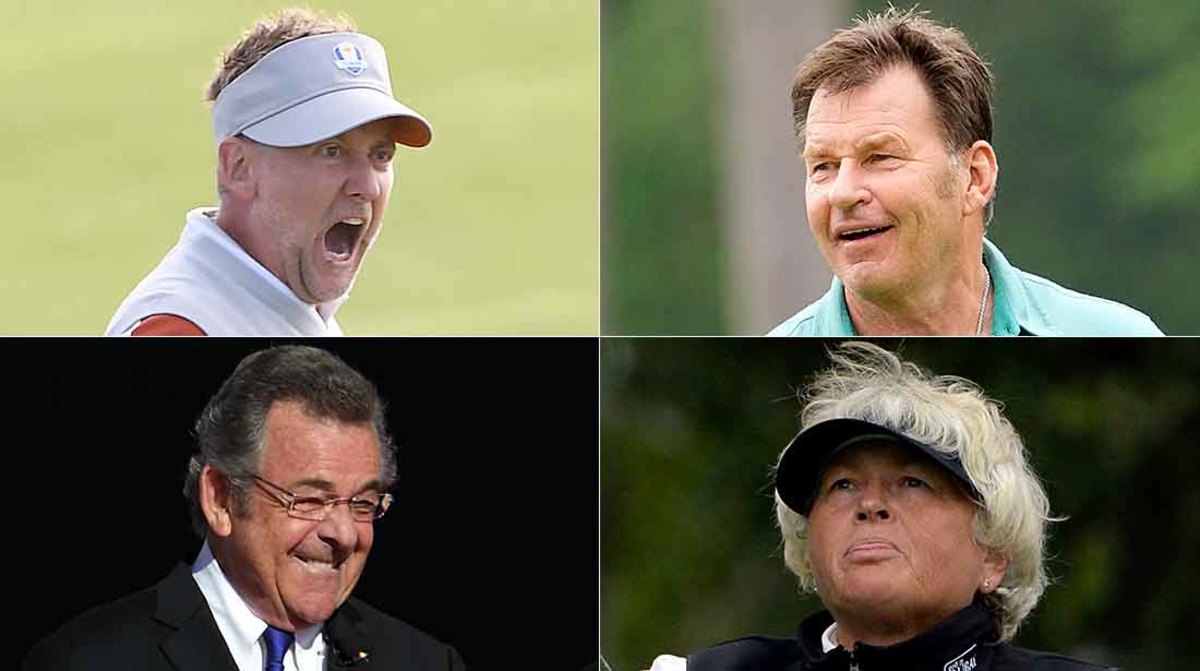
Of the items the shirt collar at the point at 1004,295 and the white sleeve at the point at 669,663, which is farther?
the white sleeve at the point at 669,663

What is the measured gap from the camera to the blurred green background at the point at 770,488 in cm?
394

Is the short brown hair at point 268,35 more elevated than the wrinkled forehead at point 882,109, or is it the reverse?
the short brown hair at point 268,35

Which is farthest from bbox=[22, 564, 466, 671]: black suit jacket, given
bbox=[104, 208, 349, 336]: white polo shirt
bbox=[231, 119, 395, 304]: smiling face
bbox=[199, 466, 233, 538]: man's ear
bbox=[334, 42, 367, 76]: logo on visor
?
bbox=[334, 42, 367, 76]: logo on visor

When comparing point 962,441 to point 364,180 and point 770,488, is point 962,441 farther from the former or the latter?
point 364,180

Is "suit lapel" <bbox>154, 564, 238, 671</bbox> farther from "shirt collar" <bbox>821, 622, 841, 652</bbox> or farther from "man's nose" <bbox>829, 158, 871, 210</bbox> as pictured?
"man's nose" <bbox>829, 158, 871, 210</bbox>

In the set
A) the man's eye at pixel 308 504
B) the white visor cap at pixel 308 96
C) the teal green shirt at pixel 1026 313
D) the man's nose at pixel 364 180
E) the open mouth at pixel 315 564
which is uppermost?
the white visor cap at pixel 308 96

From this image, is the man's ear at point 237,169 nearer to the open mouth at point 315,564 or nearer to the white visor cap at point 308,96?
the white visor cap at point 308,96

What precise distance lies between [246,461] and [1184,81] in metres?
2.04

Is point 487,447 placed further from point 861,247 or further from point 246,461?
point 861,247

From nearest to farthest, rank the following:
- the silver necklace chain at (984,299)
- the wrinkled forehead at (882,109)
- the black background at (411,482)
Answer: the wrinkled forehead at (882,109)
the silver necklace chain at (984,299)
the black background at (411,482)

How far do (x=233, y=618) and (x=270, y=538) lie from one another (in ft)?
0.55

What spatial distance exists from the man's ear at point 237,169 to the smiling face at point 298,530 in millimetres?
414

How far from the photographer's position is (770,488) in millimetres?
3955

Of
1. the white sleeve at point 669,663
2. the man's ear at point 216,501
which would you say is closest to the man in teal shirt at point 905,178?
the white sleeve at point 669,663
